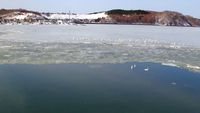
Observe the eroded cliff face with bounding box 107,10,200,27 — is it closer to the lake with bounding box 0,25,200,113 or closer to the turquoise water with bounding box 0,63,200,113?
the lake with bounding box 0,25,200,113

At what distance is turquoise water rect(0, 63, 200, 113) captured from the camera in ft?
26.5

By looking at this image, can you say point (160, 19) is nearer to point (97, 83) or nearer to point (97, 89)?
point (97, 83)

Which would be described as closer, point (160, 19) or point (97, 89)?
point (97, 89)

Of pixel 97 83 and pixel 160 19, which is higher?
pixel 97 83

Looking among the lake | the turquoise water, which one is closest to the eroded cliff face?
the lake

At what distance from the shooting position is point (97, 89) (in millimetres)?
9781

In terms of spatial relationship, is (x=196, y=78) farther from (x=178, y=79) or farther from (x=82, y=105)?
(x=82, y=105)

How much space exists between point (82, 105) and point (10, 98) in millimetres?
1880

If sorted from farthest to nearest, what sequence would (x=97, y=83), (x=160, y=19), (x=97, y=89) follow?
(x=160, y=19), (x=97, y=83), (x=97, y=89)

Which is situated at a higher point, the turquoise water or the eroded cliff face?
the turquoise water

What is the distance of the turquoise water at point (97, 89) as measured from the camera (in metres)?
8.06

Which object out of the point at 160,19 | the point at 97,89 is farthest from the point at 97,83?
the point at 160,19

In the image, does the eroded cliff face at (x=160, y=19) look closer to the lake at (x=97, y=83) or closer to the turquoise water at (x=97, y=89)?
the lake at (x=97, y=83)

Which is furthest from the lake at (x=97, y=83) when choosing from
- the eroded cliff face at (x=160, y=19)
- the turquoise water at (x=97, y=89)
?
the eroded cliff face at (x=160, y=19)
